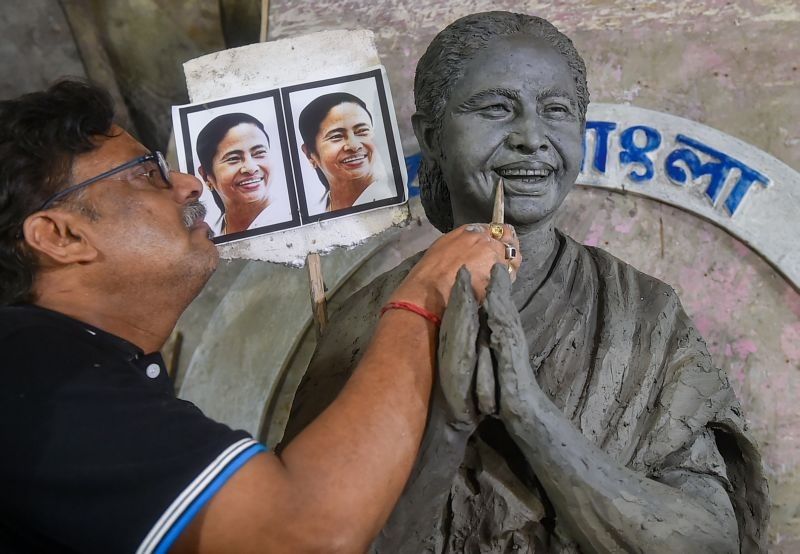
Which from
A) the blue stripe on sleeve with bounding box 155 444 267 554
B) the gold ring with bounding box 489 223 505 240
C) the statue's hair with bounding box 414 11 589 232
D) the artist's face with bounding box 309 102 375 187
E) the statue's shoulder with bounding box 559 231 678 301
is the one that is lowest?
the statue's shoulder with bounding box 559 231 678 301

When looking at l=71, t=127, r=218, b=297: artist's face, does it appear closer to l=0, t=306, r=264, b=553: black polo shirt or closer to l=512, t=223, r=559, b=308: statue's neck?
l=0, t=306, r=264, b=553: black polo shirt

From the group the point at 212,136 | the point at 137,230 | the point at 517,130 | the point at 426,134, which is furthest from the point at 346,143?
the point at 137,230

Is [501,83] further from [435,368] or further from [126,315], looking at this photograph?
[126,315]

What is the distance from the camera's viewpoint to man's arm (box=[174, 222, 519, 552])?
125 cm

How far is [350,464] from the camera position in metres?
1.32

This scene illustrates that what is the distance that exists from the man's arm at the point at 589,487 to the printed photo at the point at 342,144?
1.14 metres

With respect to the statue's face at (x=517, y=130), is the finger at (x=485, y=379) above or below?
below

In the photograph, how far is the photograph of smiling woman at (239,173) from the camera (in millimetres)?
2572

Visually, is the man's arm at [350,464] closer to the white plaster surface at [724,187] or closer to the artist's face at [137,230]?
the artist's face at [137,230]

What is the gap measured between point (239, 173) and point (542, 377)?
1.21 metres

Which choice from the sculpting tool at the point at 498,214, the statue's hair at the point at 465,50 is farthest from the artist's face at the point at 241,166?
the sculpting tool at the point at 498,214

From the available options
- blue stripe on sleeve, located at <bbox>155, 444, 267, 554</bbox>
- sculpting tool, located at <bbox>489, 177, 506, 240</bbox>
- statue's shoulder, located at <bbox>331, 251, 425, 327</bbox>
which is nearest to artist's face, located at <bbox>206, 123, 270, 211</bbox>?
statue's shoulder, located at <bbox>331, 251, 425, 327</bbox>

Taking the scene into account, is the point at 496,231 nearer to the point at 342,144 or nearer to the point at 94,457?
the point at 94,457

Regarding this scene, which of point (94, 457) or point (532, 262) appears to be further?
point (532, 262)
